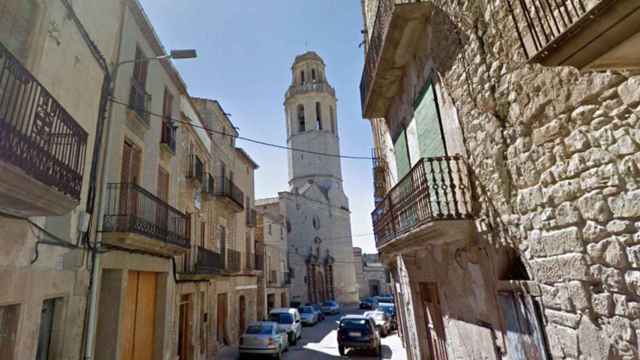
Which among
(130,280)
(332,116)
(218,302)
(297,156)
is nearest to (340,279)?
(297,156)

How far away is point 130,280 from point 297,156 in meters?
37.5

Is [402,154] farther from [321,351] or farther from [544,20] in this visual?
[321,351]

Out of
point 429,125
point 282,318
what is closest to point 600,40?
point 429,125

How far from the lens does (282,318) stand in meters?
17.5

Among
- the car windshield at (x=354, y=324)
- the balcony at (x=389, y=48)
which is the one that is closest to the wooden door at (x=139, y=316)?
the balcony at (x=389, y=48)

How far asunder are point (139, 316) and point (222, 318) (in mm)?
7922

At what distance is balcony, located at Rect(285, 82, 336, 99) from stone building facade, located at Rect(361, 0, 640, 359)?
38.2m

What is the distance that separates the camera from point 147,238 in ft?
22.1

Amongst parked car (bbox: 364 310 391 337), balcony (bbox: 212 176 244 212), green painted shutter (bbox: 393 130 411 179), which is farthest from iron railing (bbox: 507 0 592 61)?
parked car (bbox: 364 310 391 337)

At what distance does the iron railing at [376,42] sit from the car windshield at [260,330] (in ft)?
30.0

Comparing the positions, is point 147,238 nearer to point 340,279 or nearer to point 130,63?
point 130,63

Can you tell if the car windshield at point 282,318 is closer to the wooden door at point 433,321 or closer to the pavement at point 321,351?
the pavement at point 321,351

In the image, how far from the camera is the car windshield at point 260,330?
12445mm

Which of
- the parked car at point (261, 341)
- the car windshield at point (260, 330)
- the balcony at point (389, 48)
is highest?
the balcony at point (389, 48)
